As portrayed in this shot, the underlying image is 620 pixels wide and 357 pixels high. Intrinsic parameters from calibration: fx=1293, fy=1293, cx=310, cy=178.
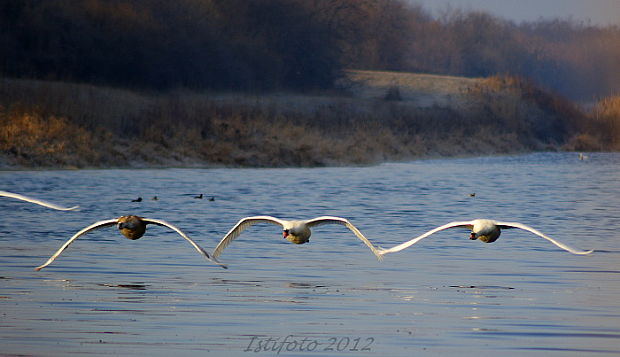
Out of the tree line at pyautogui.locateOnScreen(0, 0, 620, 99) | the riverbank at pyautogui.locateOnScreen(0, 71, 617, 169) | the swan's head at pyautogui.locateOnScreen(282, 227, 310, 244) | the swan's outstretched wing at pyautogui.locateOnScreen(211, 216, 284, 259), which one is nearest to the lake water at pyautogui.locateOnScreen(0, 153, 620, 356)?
the swan's outstretched wing at pyautogui.locateOnScreen(211, 216, 284, 259)

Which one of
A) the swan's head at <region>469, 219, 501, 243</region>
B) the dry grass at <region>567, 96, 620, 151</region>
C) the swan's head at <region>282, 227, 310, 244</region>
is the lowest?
the dry grass at <region>567, 96, 620, 151</region>

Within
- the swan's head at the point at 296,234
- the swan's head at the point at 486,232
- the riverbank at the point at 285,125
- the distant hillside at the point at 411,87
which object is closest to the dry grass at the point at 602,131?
the riverbank at the point at 285,125

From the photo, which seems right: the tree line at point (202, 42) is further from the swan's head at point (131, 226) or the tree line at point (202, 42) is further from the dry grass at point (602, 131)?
the swan's head at point (131, 226)

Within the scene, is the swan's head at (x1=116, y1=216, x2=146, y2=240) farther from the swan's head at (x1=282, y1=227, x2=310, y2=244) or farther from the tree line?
the tree line

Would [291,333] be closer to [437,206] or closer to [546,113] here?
[437,206]

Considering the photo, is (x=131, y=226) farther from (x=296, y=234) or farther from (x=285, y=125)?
(x=285, y=125)

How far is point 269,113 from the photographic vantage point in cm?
5494

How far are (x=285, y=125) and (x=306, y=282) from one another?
33.9 metres

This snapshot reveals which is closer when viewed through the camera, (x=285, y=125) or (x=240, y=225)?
(x=240, y=225)

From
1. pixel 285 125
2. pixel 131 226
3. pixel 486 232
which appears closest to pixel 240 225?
pixel 131 226

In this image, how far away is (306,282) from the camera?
1883 cm

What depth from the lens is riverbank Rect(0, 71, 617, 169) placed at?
44.1 metres

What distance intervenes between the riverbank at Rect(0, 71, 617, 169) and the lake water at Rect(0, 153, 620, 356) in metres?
7.23

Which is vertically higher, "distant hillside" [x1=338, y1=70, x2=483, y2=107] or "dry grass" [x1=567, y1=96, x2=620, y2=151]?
"distant hillside" [x1=338, y1=70, x2=483, y2=107]
